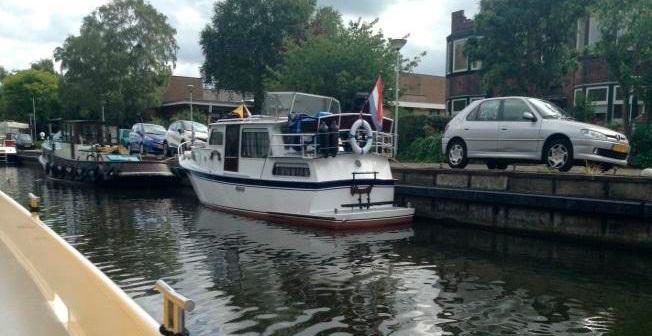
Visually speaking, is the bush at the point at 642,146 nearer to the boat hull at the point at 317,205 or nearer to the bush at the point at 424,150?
the bush at the point at 424,150

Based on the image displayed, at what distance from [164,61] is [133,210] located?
27061 mm

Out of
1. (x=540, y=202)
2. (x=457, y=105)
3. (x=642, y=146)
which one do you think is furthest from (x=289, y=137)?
(x=457, y=105)

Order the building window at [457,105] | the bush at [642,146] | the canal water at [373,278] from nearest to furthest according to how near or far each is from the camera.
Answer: the canal water at [373,278] < the bush at [642,146] < the building window at [457,105]

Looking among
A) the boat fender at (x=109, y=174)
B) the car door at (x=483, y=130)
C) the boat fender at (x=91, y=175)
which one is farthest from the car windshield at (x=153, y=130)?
the car door at (x=483, y=130)

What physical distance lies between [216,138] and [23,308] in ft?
34.4

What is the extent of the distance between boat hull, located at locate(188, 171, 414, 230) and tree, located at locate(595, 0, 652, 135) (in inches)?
294

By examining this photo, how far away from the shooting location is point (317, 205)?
39.0 ft

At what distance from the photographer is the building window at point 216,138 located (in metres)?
14.3

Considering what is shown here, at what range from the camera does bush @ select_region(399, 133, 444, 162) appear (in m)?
18.0

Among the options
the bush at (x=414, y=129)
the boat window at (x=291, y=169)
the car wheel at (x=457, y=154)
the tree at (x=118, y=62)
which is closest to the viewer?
the boat window at (x=291, y=169)

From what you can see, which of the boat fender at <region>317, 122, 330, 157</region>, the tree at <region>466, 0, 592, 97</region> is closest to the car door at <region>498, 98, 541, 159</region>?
the boat fender at <region>317, 122, 330, 157</region>

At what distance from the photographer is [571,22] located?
16.5 meters

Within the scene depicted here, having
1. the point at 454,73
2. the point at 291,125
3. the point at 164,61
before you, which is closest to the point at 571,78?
the point at 454,73

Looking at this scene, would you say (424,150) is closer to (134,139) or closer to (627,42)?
(627,42)
